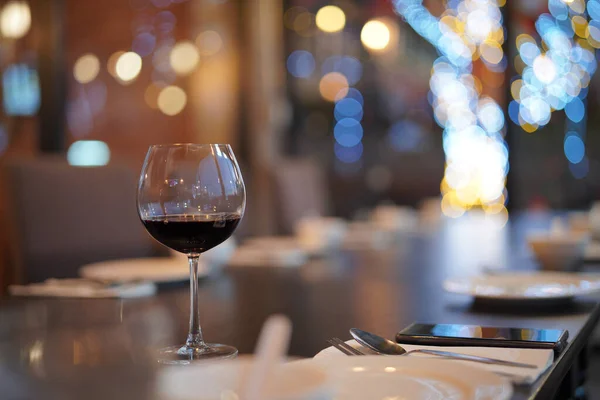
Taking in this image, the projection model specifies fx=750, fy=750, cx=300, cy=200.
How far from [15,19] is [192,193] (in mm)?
3144

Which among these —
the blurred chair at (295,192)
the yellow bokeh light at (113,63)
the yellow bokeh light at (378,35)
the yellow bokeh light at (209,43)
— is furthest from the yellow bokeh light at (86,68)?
the yellow bokeh light at (378,35)

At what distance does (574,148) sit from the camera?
5.29m

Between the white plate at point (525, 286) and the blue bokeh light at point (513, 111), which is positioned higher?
the blue bokeh light at point (513, 111)

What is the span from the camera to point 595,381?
237 cm

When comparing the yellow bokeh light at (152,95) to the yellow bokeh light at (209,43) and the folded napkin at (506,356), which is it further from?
the folded napkin at (506,356)

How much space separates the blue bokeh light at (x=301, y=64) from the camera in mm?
5672

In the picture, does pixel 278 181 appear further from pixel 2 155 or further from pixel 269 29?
pixel 269 29

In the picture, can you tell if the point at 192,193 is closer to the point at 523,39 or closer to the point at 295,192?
the point at 295,192

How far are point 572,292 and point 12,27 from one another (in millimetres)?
3145

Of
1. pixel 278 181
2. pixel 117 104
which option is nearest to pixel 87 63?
pixel 117 104

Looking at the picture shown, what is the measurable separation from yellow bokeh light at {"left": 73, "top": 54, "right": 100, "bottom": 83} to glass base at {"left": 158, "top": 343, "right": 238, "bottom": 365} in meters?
3.43

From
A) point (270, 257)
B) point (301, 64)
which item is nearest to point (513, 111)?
point (301, 64)

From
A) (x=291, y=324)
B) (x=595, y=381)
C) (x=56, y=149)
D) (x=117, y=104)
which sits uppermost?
(x=117, y=104)

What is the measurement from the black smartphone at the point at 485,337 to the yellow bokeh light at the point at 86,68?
3484 millimetres
